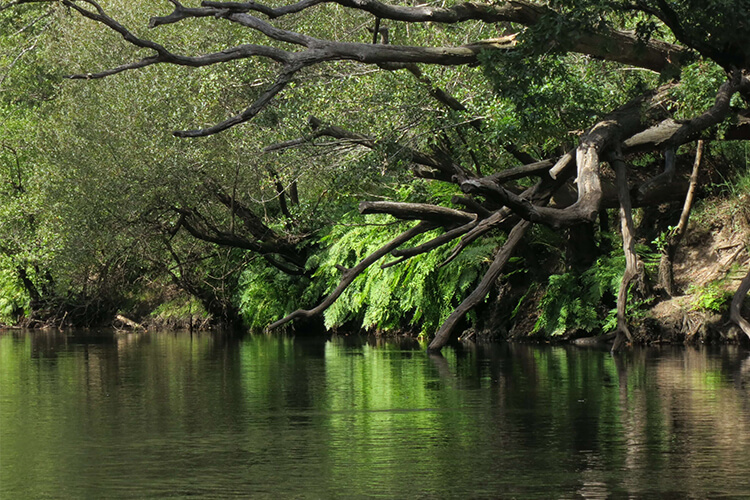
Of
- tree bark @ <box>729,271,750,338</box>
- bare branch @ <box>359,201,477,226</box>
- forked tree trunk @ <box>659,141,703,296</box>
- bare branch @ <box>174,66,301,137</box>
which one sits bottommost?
tree bark @ <box>729,271,750,338</box>

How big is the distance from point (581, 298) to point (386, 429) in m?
13.3

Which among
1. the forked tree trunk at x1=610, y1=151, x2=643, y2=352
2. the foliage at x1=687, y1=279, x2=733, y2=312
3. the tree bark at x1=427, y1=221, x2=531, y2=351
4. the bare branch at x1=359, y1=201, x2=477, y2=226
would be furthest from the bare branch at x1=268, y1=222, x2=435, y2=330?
the foliage at x1=687, y1=279, x2=733, y2=312

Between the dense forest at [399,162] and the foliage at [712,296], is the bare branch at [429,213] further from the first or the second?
the foliage at [712,296]

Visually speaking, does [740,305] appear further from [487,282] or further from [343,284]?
[343,284]

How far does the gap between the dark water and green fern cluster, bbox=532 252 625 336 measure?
398 cm

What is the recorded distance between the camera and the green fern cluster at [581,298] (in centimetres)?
2222

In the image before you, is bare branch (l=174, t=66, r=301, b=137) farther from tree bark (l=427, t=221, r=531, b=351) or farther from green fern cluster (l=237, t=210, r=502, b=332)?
green fern cluster (l=237, t=210, r=502, b=332)

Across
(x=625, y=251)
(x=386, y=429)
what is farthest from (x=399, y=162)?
(x=386, y=429)

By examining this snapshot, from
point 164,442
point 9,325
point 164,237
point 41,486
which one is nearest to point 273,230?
point 164,237

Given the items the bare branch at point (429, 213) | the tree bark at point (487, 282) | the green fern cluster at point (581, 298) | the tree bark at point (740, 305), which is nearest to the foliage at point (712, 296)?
the tree bark at point (740, 305)

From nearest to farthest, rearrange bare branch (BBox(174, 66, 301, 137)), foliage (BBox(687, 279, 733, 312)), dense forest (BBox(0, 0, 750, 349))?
bare branch (BBox(174, 66, 301, 137)) → dense forest (BBox(0, 0, 750, 349)) → foliage (BBox(687, 279, 733, 312))

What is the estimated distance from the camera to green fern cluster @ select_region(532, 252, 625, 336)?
72.9 feet

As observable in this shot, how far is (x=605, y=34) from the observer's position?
1614cm

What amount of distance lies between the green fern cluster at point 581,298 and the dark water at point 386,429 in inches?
157
